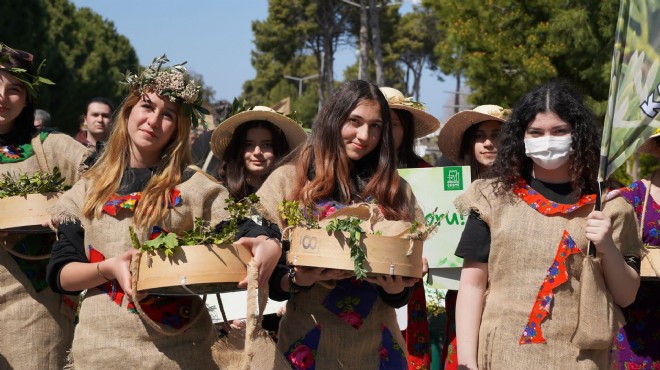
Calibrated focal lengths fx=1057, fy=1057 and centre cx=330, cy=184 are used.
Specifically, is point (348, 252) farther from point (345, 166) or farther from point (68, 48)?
point (68, 48)

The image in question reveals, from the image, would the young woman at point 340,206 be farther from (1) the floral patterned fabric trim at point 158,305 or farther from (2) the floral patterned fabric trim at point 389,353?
(1) the floral patterned fabric trim at point 158,305

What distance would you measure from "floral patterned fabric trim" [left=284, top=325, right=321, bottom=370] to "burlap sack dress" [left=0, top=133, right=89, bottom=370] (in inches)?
72.2

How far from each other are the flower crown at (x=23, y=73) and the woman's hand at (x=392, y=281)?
2.51 m

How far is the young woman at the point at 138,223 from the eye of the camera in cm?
429

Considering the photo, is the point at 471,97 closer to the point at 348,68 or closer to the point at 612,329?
the point at 612,329

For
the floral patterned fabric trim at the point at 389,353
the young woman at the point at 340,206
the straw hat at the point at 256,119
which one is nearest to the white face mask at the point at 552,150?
the young woman at the point at 340,206

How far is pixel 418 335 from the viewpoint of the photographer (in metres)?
6.82

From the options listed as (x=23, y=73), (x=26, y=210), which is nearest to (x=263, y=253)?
(x=26, y=210)

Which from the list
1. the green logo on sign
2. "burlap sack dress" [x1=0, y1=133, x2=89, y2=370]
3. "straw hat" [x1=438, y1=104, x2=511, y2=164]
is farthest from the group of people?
"straw hat" [x1=438, y1=104, x2=511, y2=164]

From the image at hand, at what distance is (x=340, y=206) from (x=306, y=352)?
0.65 metres

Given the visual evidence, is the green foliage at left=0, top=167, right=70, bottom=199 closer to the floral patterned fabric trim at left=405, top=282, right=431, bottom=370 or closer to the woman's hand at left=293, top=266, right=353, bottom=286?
the woman's hand at left=293, top=266, right=353, bottom=286

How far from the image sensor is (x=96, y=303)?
4375 mm

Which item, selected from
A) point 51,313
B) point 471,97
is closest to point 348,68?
point 471,97

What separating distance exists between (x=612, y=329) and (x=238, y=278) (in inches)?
61.0
